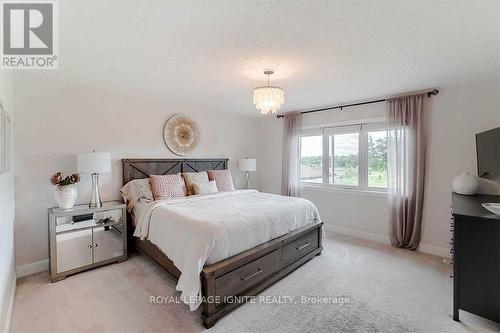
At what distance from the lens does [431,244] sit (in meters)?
3.26

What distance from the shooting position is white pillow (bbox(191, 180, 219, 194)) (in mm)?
3556

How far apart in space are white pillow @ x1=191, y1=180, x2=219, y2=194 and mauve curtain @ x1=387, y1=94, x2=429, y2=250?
2735mm

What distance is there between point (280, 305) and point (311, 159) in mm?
3024

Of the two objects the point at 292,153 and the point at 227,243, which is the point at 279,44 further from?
the point at 292,153

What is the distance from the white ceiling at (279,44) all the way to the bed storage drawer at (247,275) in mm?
1970

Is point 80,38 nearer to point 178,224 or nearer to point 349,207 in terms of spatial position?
point 178,224

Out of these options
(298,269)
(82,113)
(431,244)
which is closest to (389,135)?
(431,244)

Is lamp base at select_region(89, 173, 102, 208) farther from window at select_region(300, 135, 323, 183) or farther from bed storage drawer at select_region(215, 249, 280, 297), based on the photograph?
window at select_region(300, 135, 323, 183)

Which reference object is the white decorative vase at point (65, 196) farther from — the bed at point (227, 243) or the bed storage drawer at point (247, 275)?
the bed storage drawer at point (247, 275)

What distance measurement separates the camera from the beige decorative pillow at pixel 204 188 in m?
3.55

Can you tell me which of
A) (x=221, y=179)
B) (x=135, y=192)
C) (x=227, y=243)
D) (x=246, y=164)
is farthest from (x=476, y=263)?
(x=135, y=192)

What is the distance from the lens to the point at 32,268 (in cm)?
268

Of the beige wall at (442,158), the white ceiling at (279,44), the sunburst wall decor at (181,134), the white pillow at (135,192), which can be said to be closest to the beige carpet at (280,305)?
the beige wall at (442,158)

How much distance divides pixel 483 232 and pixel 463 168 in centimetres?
160
